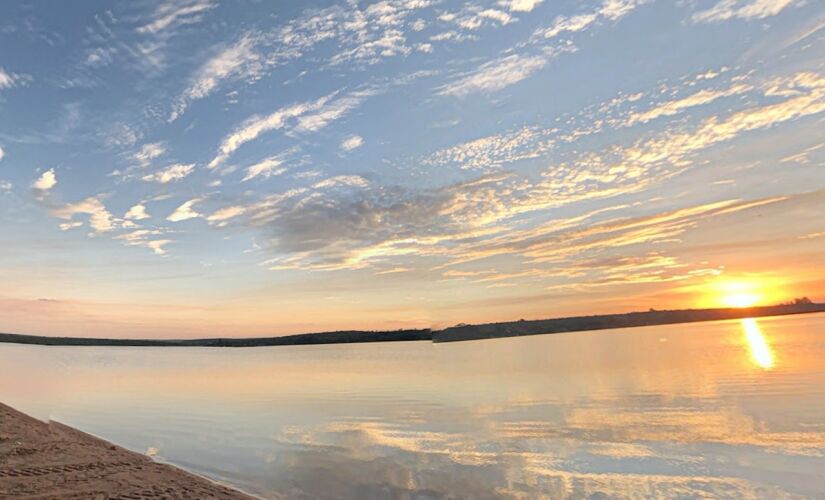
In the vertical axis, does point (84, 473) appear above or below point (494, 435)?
above

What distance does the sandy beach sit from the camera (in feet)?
43.2

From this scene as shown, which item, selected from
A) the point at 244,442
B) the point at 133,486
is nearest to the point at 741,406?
the point at 244,442

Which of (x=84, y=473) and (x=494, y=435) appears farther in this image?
(x=494, y=435)

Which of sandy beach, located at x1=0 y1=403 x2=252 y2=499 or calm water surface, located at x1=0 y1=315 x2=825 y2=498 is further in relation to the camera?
calm water surface, located at x1=0 y1=315 x2=825 y2=498

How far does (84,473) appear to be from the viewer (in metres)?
15.0

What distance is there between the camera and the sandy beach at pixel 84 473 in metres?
13.2

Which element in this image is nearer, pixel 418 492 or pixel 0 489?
pixel 0 489

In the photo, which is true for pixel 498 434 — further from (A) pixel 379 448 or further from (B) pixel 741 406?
(B) pixel 741 406

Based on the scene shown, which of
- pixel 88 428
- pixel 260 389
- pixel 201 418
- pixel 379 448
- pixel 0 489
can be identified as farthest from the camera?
pixel 260 389

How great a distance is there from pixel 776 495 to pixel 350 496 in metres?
12.1

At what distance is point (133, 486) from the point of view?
45.7 ft

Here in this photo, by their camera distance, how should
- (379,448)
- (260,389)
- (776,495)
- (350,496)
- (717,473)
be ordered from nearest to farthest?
(776,495) < (350,496) < (717,473) < (379,448) < (260,389)

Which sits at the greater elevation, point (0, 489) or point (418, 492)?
point (0, 489)

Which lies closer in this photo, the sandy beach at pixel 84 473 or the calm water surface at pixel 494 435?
Answer: the sandy beach at pixel 84 473
